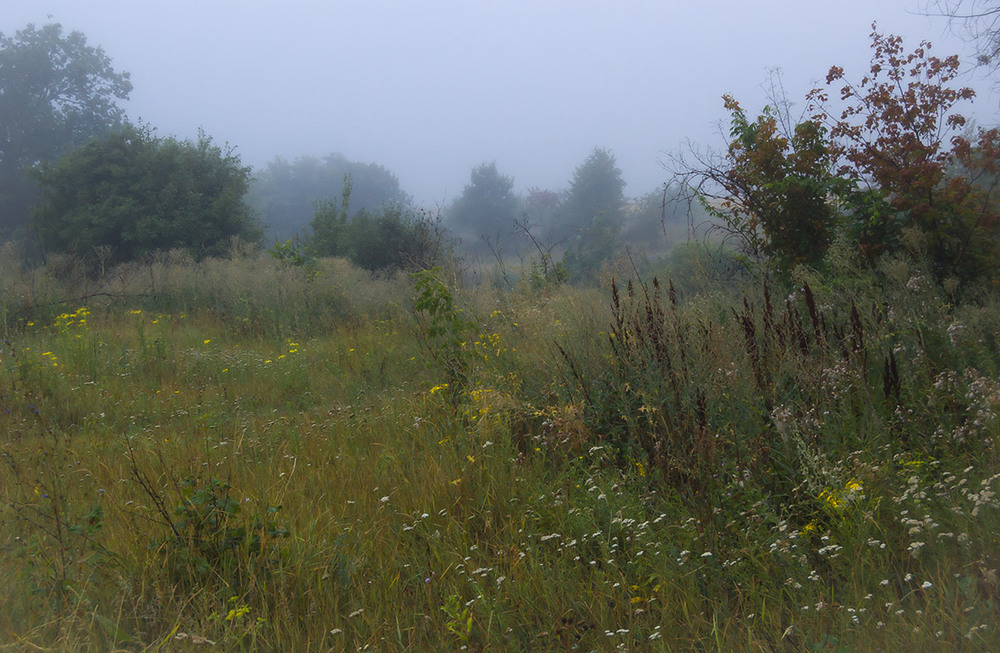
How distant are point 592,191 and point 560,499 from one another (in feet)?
160

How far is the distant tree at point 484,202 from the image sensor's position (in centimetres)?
5472

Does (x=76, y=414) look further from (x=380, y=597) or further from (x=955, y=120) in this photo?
(x=955, y=120)

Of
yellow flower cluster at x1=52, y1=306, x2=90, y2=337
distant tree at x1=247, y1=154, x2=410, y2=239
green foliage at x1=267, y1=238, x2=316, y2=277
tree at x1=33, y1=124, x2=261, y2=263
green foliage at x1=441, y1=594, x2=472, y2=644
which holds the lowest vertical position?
green foliage at x1=441, y1=594, x2=472, y2=644

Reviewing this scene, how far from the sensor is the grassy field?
241 centimetres

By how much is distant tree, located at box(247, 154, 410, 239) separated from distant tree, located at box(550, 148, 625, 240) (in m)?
Answer: 18.7

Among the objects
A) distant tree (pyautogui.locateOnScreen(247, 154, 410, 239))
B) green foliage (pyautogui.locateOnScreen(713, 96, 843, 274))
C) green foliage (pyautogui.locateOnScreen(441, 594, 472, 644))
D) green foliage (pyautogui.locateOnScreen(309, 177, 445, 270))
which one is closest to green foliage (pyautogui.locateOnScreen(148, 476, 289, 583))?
green foliage (pyautogui.locateOnScreen(441, 594, 472, 644))

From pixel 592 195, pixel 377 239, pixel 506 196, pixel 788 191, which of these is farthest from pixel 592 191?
pixel 788 191

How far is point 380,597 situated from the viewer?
2.68 metres

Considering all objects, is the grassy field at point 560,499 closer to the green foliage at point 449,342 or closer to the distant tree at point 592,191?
the green foliage at point 449,342

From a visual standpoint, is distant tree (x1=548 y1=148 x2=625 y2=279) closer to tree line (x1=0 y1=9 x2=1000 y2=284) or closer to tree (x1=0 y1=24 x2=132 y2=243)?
tree line (x1=0 y1=9 x2=1000 y2=284)

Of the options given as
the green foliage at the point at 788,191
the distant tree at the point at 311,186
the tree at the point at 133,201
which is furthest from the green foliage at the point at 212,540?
the distant tree at the point at 311,186

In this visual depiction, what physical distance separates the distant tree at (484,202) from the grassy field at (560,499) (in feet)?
163

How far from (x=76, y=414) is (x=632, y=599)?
5.14 metres

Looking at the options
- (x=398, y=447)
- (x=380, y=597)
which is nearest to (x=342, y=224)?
(x=398, y=447)
